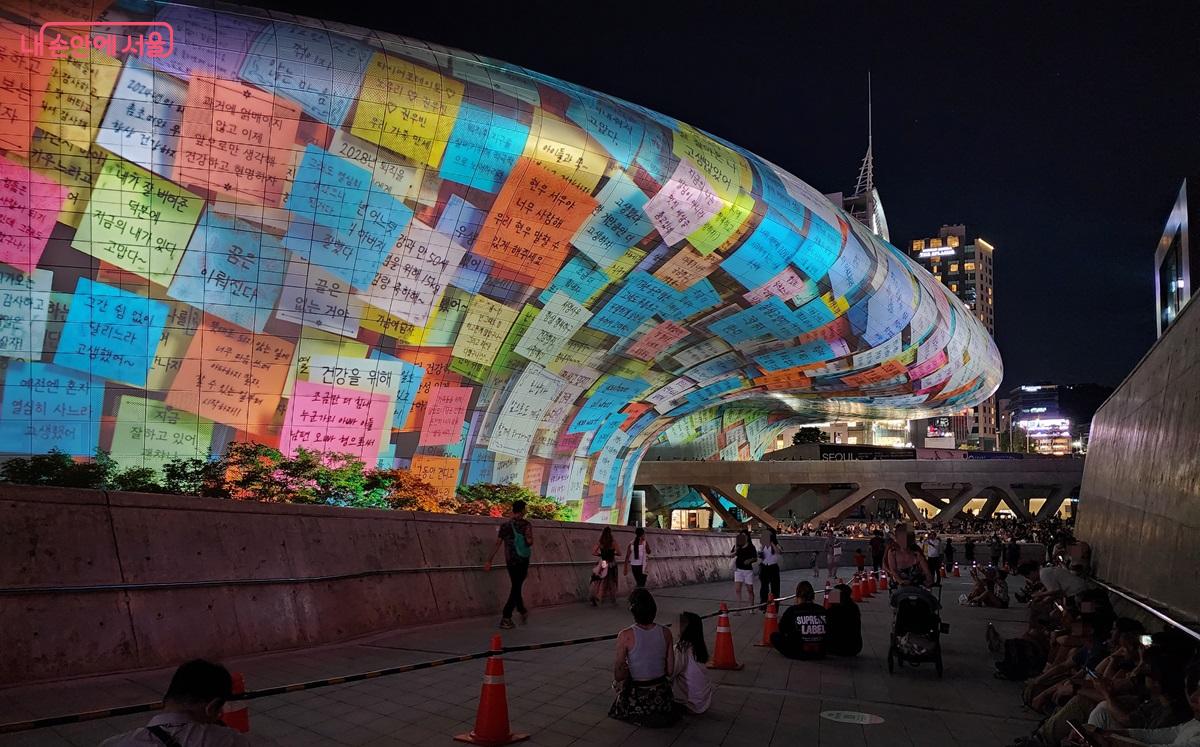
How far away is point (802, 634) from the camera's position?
27.9 ft

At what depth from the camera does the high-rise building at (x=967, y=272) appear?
6235 inches

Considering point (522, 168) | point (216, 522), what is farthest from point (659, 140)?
point (216, 522)

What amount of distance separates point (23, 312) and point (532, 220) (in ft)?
32.7

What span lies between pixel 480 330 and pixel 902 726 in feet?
47.9

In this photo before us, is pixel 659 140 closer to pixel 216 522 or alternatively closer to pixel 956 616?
pixel 956 616

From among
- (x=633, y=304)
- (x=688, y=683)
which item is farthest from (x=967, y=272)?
(x=688, y=683)

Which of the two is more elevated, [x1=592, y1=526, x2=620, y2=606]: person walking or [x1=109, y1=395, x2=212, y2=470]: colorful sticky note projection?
[x1=109, y1=395, x2=212, y2=470]: colorful sticky note projection

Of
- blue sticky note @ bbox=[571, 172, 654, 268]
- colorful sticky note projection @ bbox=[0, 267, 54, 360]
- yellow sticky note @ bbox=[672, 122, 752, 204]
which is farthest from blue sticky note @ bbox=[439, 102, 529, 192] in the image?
colorful sticky note projection @ bbox=[0, 267, 54, 360]

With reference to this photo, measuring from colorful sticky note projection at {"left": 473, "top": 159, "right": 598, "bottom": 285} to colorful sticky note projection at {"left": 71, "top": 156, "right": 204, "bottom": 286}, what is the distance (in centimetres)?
598

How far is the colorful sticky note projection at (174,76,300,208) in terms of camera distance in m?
13.8

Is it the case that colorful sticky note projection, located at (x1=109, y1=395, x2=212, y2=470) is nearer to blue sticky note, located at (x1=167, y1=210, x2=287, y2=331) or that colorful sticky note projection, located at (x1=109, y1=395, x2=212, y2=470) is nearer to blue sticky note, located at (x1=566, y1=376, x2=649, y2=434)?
blue sticky note, located at (x1=167, y1=210, x2=287, y2=331)

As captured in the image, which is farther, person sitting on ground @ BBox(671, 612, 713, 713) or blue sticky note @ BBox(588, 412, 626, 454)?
blue sticky note @ BBox(588, 412, 626, 454)

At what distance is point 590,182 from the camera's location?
1736 centimetres

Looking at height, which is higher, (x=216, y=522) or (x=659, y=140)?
(x=659, y=140)
